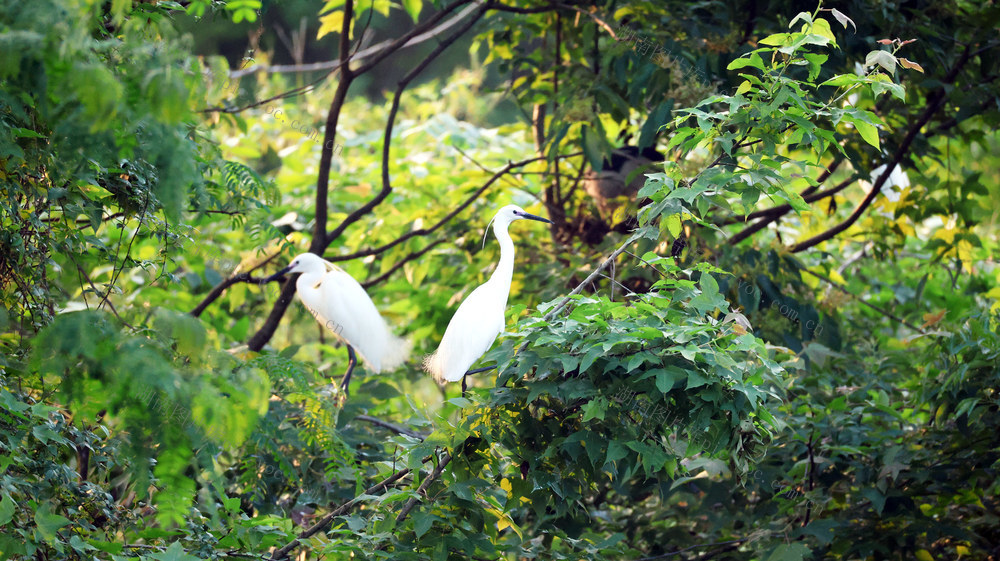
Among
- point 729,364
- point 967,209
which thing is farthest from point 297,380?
point 967,209

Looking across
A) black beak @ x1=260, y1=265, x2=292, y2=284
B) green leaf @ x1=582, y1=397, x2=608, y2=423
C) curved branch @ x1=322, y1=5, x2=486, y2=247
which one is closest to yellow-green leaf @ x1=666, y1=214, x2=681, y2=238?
green leaf @ x1=582, y1=397, x2=608, y2=423

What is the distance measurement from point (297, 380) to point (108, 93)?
1.35m

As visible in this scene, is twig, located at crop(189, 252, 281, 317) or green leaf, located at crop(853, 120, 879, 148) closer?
green leaf, located at crop(853, 120, 879, 148)

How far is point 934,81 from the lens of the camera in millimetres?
2818

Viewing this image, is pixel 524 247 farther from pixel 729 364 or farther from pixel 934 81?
pixel 729 364

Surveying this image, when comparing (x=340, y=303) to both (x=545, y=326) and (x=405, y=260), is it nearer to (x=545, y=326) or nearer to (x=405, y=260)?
(x=405, y=260)

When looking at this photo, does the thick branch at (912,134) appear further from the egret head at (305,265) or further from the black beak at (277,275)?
the black beak at (277,275)

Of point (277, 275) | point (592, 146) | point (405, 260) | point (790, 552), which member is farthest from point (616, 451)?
point (405, 260)

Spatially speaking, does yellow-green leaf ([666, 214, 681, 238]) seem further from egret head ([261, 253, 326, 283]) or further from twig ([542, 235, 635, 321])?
egret head ([261, 253, 326, 283])

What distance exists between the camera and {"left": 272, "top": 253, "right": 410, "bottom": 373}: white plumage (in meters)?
3.27

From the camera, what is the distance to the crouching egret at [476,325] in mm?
2443

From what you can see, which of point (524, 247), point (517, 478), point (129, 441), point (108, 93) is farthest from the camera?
point (524, 247)

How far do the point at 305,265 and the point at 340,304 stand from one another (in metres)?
0.22

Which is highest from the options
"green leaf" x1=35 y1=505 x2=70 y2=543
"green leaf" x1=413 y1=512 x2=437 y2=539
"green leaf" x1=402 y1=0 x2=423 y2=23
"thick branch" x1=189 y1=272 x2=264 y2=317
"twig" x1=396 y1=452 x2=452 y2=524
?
"green leaf" x1=402 y1=0 x2=423 y2=23
